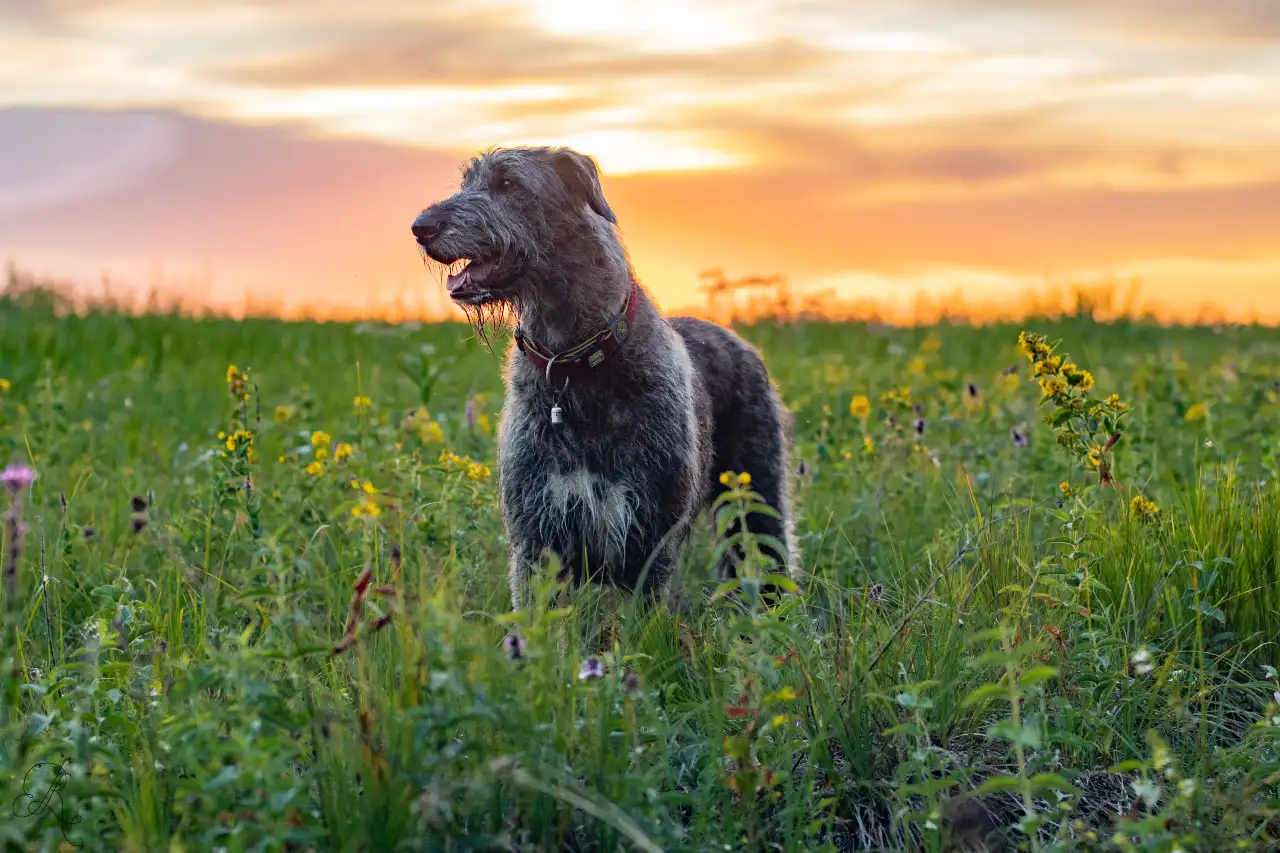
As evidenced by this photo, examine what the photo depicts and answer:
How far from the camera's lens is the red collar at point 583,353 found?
533 centimetres

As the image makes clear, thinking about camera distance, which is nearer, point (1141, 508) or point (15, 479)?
point (15, 479)

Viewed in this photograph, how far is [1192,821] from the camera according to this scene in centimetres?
365

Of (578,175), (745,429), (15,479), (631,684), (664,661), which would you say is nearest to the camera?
(15,479)

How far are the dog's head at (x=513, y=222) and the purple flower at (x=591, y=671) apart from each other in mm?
2123

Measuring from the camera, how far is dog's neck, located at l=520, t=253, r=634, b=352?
5.36 meters

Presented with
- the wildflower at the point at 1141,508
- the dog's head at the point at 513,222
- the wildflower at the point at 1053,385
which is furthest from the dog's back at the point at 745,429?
the wildflower at the point at 1053,385

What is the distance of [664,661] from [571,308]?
1540 millimetres

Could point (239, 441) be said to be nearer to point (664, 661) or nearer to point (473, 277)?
point (473, 277)

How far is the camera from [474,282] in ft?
17.4

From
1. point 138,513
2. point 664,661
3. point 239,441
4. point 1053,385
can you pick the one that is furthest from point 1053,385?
point 138,513

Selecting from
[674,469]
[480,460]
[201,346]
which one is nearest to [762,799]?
[674,469]

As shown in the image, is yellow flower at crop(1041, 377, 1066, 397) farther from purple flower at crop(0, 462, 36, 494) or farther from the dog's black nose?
purple flower at crop(0, 462, 36, 494)

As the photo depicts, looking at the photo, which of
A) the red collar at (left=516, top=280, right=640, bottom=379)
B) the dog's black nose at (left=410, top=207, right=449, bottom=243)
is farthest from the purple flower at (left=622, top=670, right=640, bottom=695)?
the dog's black nose at (left=410, top=207, right=449, bottom=243)

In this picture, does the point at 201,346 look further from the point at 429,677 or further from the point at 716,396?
the point at 429,677
